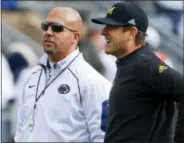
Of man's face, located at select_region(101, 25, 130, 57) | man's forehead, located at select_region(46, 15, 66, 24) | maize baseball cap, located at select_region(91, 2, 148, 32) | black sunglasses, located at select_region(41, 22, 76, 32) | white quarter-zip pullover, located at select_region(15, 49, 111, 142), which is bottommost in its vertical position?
white quarter-zip pullover, located at select_region(15, 49, 111, 142)

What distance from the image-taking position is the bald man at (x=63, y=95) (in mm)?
6496

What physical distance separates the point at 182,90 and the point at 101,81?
130 centimetres

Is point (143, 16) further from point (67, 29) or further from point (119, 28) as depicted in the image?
point (67, 29)

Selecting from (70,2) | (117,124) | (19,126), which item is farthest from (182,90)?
(70,2)

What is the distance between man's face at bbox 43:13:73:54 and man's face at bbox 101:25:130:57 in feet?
3.07

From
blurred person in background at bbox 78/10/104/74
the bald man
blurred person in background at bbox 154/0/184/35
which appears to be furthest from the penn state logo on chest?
blurred person in background at bbox 154/0/184/35

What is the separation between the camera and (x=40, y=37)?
1419 cm

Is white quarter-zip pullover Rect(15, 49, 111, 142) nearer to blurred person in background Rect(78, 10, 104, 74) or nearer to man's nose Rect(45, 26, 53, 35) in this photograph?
man's nose Rect(45, 26, 53, 35)

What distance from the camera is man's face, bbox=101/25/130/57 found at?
18.9ft

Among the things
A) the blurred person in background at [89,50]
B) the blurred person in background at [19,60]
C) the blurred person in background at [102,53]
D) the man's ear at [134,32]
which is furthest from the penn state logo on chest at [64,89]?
the blurred person in background at [89,50]

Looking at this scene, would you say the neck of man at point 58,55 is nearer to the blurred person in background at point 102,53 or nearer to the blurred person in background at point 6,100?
the blurred person in background at point 6,100

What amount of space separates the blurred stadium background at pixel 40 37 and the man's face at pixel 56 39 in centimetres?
267

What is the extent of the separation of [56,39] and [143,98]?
1388 millimetres

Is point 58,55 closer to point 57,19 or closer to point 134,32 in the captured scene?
point 57,19
